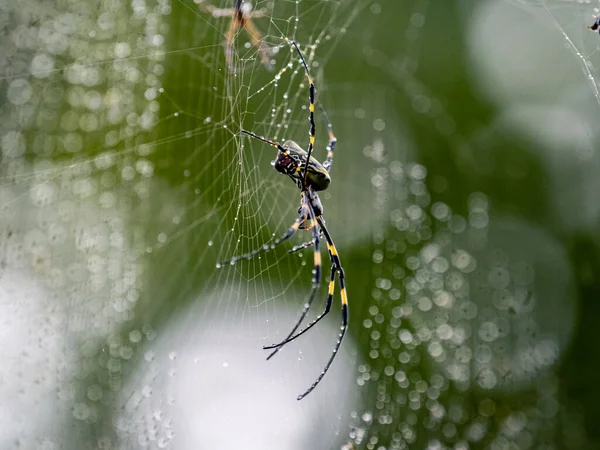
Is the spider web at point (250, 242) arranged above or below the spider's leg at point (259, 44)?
below

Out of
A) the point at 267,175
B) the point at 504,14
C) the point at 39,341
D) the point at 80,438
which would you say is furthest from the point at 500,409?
the point at 504,14

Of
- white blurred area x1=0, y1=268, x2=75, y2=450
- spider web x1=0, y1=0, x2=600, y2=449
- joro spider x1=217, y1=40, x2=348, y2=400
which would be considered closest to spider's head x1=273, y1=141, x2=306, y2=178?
joro spider x1=217, y1=40, x2=348, y2=400

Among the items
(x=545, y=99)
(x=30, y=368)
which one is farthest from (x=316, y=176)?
(x=545, y=99)

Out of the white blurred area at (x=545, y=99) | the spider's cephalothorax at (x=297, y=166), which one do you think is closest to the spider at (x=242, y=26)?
the spider's cephalothorax at (x=297, y=166)

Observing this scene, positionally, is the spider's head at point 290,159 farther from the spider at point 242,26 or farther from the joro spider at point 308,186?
the spider at point 242,26

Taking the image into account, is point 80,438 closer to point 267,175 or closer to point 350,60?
point 267,175

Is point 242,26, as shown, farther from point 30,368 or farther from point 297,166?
point 30,368
